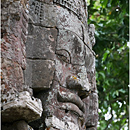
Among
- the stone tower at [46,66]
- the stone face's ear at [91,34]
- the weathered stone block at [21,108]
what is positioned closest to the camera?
the weathered stone block at [21,108]

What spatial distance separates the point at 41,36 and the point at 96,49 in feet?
16.8

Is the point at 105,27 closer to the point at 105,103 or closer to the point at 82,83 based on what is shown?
the point at 105,103

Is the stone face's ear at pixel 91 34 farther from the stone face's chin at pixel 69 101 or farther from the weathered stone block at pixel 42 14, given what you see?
the stone face's chin at pixel 69 101

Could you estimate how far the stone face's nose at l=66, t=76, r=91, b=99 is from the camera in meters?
4.49

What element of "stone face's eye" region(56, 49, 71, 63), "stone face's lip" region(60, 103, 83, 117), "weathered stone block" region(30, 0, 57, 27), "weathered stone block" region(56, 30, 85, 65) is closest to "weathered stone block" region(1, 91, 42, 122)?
"stone face's lip" region(60, 103, 83, 117)

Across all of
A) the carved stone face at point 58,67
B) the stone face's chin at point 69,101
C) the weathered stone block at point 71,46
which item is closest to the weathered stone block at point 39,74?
the carved stone face at point 58,67

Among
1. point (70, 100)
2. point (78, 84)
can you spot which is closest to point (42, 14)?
point (78, 84)

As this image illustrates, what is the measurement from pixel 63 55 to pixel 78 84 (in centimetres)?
38

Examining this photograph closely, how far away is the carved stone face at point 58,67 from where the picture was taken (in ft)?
14.0

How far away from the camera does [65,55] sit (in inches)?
181

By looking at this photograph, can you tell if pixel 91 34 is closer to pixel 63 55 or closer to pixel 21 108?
pixel 63 55

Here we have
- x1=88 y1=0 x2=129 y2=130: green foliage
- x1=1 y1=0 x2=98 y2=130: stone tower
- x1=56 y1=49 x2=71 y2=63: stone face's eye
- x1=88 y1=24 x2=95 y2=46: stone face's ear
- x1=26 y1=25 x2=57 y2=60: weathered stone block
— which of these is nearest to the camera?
x1=1 y1=0 x2=98 y2=130: stone tower

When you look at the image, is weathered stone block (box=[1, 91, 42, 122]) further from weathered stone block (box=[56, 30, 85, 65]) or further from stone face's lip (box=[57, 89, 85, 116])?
weathered stone block (box=[56, 30, 85, 65])

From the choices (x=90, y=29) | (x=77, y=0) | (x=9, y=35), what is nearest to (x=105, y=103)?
(x=90, y=29)
